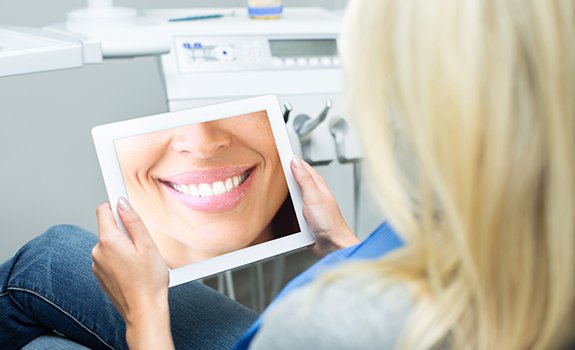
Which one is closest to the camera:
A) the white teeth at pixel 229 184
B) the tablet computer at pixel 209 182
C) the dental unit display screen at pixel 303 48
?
the tablet computer at pixel 209 182

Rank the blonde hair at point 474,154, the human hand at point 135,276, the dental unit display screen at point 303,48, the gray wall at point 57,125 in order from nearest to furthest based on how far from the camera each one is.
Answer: the blonde hair at point 474,154, the human hand at point 135,276, the dental unit display screen at point 303,48, the gray wall at point 57,125

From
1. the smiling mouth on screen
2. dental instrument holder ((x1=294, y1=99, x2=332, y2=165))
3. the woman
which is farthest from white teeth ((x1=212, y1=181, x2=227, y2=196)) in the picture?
the woman

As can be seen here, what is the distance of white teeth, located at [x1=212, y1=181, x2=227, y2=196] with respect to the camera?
1006 millimetres

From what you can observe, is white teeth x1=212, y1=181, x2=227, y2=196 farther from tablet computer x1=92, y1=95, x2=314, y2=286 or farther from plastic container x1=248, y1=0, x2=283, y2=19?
plastic container x1=248, y1=0, x2=283, y2=19

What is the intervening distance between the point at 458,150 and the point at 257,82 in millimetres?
811

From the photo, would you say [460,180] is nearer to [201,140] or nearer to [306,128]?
[201,140]

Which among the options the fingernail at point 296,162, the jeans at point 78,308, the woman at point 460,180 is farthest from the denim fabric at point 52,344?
the woman at point 460,180

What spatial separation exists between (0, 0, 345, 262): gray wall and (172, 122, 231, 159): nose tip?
2.30 ft

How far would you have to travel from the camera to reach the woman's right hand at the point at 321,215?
3.14 ft

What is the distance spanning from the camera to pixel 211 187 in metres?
1.00

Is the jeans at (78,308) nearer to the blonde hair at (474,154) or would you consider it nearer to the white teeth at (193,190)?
the white teeth at (193,190)

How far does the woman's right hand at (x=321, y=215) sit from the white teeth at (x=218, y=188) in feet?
0.34

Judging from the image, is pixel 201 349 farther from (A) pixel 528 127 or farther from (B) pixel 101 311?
(A) pixel 528 127

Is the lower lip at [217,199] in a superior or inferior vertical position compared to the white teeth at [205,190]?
inferior
